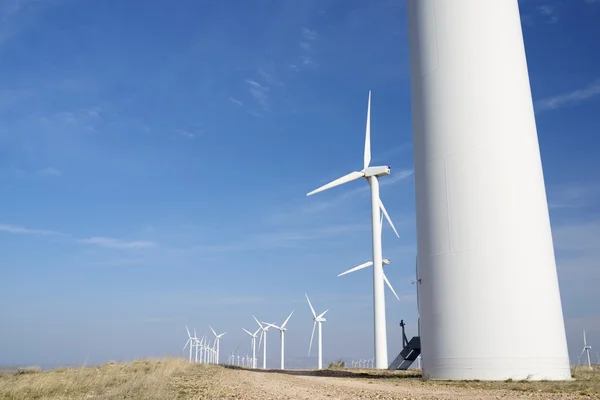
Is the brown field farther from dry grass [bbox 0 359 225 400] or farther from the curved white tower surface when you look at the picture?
the curved white tower surface

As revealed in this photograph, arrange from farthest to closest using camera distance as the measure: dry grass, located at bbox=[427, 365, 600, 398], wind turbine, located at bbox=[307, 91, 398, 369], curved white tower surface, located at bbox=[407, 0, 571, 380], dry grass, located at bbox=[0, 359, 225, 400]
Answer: wind turbine, located at bbox=[307, 91, 398, 369] → curved white tower surface, located at bbox=[407, 0, 571, 380] → dry grass, located at bbox=[427, 365, 600, 398] → dry grass, located at bbox=[0, 359, 225, 400]

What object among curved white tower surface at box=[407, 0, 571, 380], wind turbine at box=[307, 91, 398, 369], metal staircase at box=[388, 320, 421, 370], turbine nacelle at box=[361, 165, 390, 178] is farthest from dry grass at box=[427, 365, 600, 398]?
turbine nacelle at box=[361, 165, 390, 178]

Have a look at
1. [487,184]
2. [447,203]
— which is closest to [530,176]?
[487,184]

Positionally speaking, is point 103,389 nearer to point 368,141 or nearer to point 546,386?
point 546,386

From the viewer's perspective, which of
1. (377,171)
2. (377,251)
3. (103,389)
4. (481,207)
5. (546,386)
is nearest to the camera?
(103,389)

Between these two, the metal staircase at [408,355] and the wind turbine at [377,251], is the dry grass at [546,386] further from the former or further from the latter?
the wind turbine at [377,251]

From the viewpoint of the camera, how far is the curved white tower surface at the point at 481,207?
830 inches

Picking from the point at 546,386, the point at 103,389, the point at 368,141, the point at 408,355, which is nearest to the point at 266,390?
the point at 103,389

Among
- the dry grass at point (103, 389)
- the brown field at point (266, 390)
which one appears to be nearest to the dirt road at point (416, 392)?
the brown field at point (266, 390)

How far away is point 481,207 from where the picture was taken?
22359 mm

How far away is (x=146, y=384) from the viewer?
17875mm

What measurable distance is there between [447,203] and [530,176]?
11.9ft

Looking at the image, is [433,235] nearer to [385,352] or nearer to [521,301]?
[521,301]

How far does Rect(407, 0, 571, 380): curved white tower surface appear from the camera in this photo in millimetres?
21078
